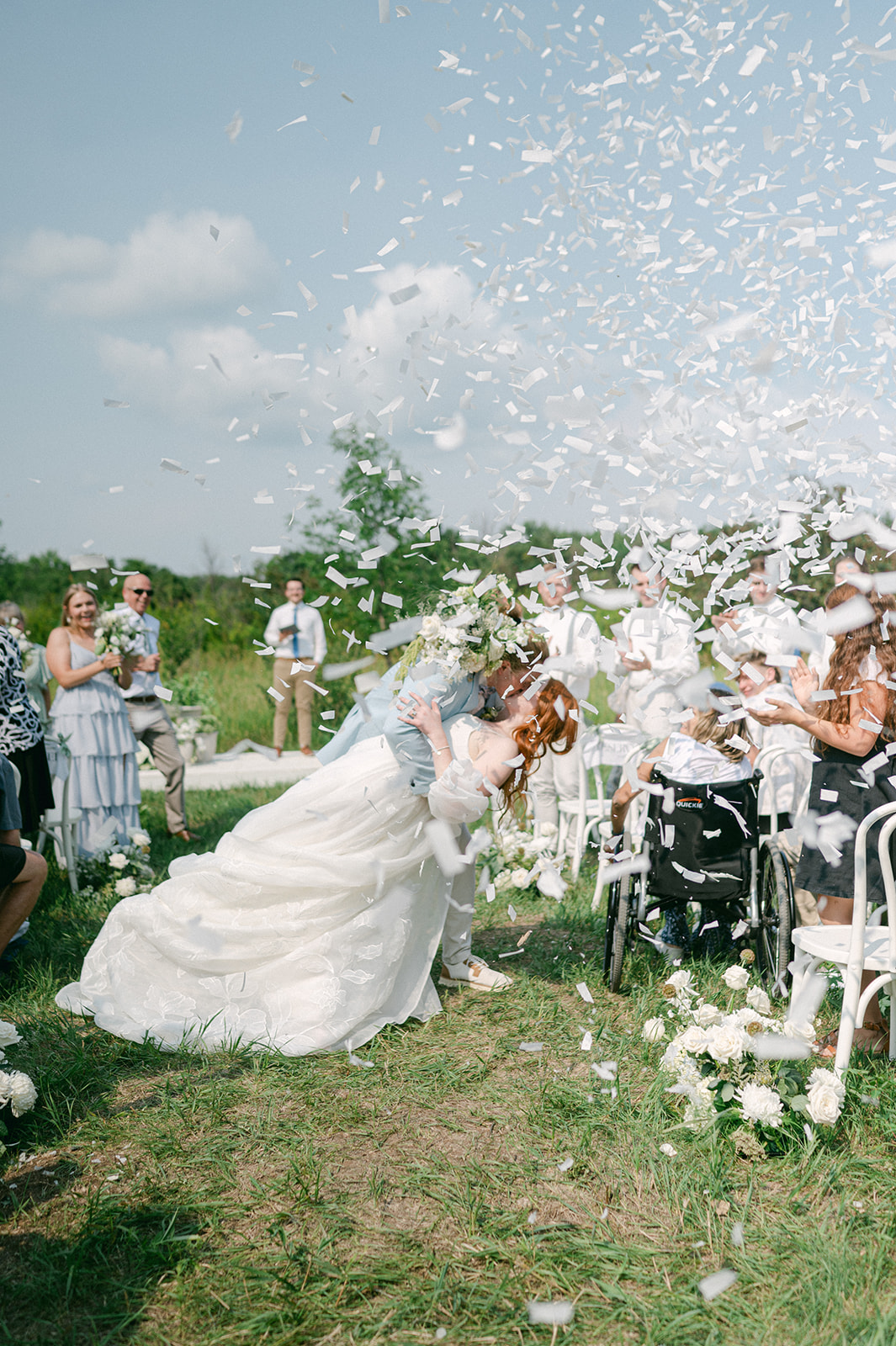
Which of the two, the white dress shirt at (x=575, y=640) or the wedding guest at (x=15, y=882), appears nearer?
the wedding guest at (x=15, y=882)

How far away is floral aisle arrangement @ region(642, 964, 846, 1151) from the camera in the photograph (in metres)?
2.74

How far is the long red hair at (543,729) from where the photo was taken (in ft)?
12.8

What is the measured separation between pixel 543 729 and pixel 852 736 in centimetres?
116

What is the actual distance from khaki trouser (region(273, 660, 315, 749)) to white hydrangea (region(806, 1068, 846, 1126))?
337 inches

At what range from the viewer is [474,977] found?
4285 mm

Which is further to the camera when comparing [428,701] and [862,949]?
[428,701]

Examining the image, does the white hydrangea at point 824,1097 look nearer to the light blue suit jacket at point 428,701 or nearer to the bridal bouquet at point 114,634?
the light blue suit jacket at point 428,701

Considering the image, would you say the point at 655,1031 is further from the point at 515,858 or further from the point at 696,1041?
the point at 515,858

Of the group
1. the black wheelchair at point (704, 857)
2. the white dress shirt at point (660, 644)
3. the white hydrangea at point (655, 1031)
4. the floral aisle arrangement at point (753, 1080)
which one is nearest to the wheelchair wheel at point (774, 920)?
the black wheelchair at point (704, 857)

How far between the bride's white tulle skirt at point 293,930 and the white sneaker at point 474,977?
36 centimetres

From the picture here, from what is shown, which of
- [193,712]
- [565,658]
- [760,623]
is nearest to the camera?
[760,623]

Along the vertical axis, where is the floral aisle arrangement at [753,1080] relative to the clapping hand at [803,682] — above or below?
below

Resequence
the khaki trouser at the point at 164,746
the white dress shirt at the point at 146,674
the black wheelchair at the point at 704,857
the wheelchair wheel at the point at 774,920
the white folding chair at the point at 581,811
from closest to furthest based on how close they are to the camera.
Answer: the wheelchair wheel at the point at 774,920 < the black wheelchair at the point at 704,857 < the white folding chair at the point at 581,811 < the white dress shirt at the point at 146,674 < the khaki trouser at the point at 164,746

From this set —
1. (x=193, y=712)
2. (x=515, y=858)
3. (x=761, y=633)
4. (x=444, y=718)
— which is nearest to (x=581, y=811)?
(x=515, y=858)
